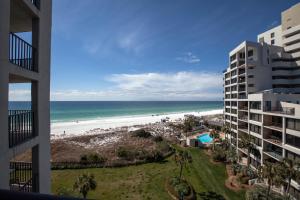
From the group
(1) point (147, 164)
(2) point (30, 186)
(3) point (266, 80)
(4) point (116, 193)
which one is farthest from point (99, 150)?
(2) point (30, 186)

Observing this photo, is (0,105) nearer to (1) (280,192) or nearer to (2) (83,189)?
(2) (83,189)

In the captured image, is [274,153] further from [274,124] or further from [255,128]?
[255,128]

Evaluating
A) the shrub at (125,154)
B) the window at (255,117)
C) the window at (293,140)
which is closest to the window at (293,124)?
the window at (293,140)

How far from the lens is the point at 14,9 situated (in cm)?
789

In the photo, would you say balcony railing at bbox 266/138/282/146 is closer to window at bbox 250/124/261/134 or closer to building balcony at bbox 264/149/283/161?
building balcony at bbox 264/149/283/161

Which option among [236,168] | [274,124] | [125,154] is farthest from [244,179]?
[125,154]

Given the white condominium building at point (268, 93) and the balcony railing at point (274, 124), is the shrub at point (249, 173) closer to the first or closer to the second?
the white condominium building at point (268, 93)

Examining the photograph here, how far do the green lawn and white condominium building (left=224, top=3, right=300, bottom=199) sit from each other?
7447mm

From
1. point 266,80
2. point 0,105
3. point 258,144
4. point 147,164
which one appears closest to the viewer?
point 0,105

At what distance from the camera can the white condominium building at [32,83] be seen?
7098mm

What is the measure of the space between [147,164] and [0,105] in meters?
34.6

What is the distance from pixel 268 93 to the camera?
33.1 m

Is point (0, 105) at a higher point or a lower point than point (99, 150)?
higher

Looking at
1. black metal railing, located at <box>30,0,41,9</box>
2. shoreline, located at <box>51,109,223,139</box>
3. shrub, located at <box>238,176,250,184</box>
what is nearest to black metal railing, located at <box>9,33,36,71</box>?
black metal railing, located at <box>30,0,41,9</box>
